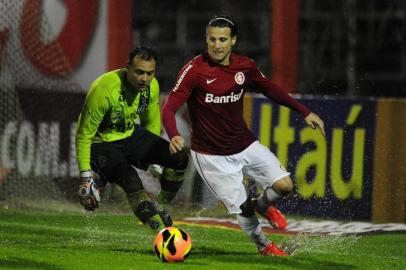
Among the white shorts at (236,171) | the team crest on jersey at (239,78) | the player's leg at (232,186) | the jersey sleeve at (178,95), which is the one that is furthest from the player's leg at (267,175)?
the jersey sleeve at (178,95)

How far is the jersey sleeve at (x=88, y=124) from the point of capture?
10125 mm

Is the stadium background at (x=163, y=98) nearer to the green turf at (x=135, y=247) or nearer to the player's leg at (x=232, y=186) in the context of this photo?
the green turf at (x=135, y=247)

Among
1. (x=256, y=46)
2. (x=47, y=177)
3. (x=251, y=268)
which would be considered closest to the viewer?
(x=251, y=268)

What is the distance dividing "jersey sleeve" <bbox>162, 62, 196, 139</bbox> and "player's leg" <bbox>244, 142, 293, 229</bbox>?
0.72 meters

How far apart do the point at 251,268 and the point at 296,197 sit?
4508mm

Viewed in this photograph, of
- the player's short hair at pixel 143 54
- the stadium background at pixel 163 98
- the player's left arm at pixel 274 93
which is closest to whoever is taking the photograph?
A: the player's left arm at pixel 274 93

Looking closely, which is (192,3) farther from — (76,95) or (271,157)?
(271,157)

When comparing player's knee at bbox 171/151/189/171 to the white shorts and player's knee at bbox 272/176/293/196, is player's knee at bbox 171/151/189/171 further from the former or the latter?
player's knee at bbox 272/176/293/196

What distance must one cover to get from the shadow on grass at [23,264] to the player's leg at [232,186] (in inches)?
60.3

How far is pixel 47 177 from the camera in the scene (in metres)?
14.5

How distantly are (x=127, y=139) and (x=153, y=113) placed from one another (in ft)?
1.21

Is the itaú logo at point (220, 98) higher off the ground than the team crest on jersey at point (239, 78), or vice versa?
the team crest on jersey at point (239, 78)

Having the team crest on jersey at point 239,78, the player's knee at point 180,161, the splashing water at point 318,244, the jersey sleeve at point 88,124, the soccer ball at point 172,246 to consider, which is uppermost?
the team crest on jersey at point 239,78

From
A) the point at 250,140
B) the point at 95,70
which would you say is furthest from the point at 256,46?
the point at 250,140
